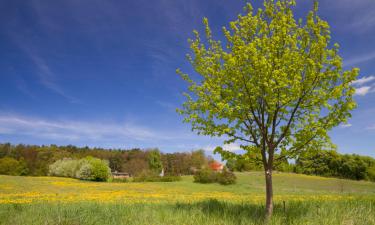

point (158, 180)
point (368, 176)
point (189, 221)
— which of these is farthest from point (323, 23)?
point (368, 176)

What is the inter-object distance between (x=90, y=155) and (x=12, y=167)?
99.4 ft

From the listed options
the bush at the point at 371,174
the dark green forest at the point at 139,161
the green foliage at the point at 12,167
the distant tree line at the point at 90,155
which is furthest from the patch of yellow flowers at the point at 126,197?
the green foliage at the point at 12,167

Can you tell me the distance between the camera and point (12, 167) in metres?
86.3

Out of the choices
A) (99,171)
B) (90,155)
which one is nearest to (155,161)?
(90,155)

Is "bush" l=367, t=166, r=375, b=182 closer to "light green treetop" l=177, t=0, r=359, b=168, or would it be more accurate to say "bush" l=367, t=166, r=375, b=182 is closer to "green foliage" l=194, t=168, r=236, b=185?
"green foliage" l=194, t=168, r=236, b=185

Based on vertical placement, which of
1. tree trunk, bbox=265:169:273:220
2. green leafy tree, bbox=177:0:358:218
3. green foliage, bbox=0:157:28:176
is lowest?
green foliage, bbox=0:157:28:176

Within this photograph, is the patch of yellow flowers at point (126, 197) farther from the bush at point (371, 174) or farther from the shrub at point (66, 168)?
the bush at point (371, 174)

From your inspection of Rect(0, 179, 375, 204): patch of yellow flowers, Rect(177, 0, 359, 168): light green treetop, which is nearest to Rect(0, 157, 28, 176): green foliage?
Rect(0, 179, 375, 204): patch of yellow flowers

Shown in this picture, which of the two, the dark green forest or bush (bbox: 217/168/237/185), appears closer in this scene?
bush (bbox: 217/168/237/185)

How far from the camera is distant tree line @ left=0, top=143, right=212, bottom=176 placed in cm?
9000

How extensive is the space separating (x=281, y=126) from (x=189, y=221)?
4.67 m

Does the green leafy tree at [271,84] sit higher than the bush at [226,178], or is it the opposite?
the green leafy tree at [271,84]

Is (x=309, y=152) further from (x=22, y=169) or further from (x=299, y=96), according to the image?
(x=22, y=169)

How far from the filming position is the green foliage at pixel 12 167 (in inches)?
3334
